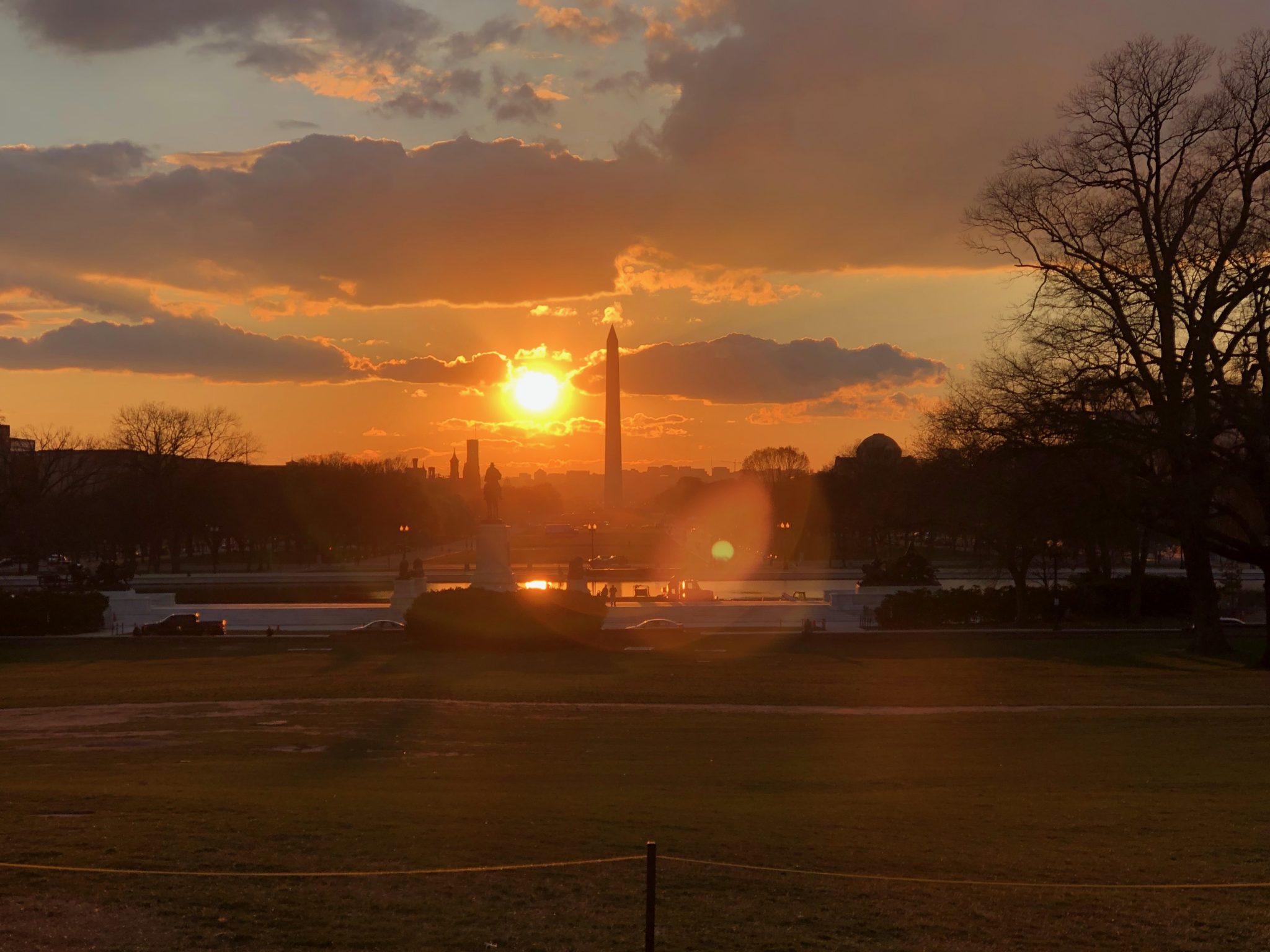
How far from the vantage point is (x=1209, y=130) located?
3084cm

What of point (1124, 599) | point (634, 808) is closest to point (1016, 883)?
point (634, 808)

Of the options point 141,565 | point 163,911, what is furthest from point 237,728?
point 141,565

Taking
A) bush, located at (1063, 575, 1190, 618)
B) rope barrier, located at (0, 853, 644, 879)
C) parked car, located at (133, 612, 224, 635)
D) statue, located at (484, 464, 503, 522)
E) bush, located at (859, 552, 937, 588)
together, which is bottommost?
parked car, located at (133, 612, 224, 635)

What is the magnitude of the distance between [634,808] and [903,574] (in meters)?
40.3

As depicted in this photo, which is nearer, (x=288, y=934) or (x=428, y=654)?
(x=288, y=934)

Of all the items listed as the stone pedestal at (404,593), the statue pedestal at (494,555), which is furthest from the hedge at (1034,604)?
the stone pedestal at (404,593)

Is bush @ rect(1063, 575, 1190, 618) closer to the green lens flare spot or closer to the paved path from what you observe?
the paved path

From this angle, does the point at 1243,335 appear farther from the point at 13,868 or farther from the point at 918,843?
the point at 13,868

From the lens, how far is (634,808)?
44.1 feet

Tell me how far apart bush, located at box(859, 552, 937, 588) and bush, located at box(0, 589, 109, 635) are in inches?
1289

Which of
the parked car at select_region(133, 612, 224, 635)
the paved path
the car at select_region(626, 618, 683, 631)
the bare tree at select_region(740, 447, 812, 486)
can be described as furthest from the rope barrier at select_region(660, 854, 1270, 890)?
the bare tree at select_region(740, 447, 812, 486)

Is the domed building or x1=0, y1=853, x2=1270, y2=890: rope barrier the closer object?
x1=0, y1=853, x2=1270, y2=890: rope barrier

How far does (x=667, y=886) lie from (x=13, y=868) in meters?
5.45

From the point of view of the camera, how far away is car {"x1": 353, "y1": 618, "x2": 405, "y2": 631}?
140 feet
